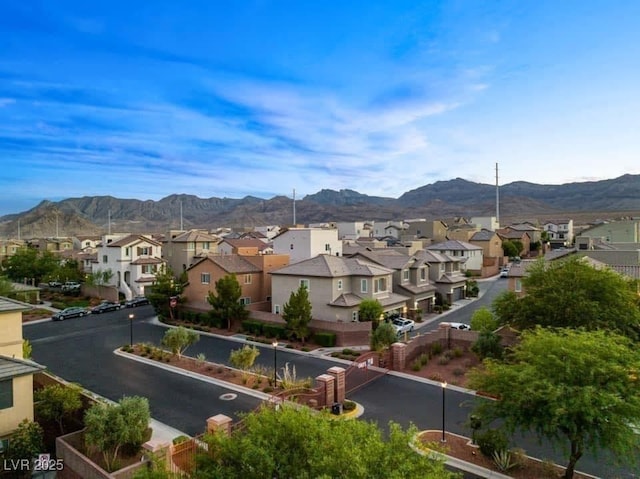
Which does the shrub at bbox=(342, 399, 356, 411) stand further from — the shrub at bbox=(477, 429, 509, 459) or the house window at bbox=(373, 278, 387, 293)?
the house window at bbox=(373, 278, 387, 293)

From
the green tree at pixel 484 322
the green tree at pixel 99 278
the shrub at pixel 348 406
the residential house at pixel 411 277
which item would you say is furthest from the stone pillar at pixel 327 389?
the green tree at pixel 99 278

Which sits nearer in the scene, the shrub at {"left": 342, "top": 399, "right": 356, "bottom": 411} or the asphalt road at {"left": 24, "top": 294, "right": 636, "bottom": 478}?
the asphalt road at {"left": 24, "top": 294, "right": 636, "bottom": 478}

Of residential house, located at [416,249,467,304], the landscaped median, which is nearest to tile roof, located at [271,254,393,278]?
residential house, located at [416,249,467,304]

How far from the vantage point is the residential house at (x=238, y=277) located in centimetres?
3956

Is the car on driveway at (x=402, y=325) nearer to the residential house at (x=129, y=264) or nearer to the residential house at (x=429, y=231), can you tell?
the residential house at (x=129, y=264)

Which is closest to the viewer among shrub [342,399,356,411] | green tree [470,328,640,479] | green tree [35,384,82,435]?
green tree [470,328,640,479]

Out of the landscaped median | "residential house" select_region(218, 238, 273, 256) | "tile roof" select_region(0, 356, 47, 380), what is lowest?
the landscaped median

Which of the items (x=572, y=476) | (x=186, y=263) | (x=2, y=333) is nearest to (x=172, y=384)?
(x=2, y=333)

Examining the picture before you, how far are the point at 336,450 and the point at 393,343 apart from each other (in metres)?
19.5

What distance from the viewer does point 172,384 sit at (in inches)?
904

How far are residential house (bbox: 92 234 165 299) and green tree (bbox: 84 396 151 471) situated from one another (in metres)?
39.8

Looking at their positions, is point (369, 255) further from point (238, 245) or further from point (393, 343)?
point (238, 245)

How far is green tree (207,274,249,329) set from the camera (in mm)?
35688

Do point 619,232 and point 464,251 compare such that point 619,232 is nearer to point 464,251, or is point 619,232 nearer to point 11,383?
point 464,251
